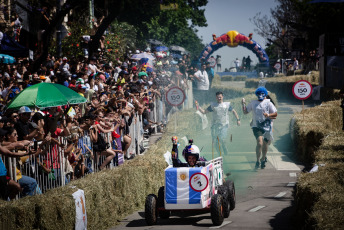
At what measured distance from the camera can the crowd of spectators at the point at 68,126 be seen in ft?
31.4

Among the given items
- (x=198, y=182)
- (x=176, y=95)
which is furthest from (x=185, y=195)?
(x=176, y=95)

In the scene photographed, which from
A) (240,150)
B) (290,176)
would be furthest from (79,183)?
(240,150)

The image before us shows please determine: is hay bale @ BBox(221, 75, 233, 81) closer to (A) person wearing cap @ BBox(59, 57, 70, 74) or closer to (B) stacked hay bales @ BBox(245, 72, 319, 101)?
(B) stacked hay bales @ BBox(245, 72, 319, 101)

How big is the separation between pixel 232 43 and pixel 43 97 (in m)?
41.9

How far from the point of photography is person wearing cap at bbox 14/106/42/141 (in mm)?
10172

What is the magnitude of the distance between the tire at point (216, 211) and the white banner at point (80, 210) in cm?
212

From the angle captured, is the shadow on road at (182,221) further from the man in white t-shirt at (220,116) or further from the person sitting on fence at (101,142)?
the man in white t-shirt at (220,116)

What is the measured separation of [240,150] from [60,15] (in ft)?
24.1

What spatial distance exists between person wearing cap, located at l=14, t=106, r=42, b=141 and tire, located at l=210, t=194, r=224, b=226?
124 inches

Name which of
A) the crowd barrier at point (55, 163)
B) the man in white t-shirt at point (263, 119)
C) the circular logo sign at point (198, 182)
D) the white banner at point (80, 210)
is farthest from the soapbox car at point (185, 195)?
the man in white t-shirt at point (263, 119)

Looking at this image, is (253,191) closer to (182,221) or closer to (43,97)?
(182,221)

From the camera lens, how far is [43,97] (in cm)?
1214

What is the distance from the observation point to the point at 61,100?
40.2 feet

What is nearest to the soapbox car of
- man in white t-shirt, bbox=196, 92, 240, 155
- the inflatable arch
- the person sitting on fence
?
the person sitting on fence
